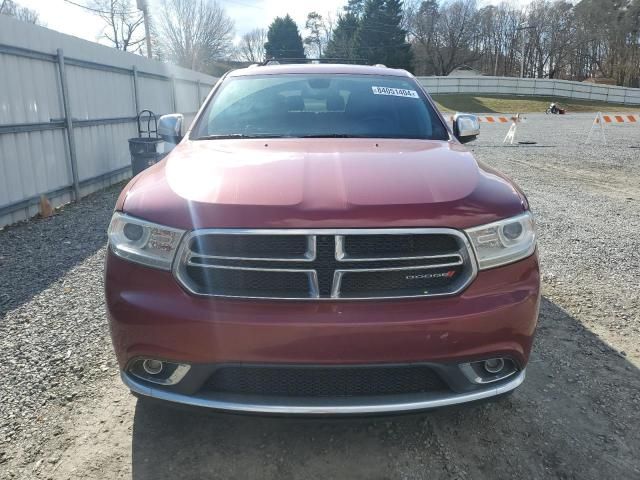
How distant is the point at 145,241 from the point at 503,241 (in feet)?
4.71

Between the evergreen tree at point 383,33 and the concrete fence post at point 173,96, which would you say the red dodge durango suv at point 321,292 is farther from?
the evergreen tree at point 383,33

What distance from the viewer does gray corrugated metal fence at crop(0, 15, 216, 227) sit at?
21.5 feet

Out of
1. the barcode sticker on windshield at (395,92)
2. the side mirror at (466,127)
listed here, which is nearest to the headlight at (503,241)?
the barcode sticker on windshield at (395,92)

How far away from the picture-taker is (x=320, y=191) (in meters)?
2.06

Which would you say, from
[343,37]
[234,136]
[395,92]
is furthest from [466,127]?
[343,37]

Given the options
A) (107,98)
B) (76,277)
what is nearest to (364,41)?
(107,98)

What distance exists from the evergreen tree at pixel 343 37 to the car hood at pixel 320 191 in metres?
61.4

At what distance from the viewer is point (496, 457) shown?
2.25 m

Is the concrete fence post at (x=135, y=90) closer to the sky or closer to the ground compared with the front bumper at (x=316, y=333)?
closer to the sky

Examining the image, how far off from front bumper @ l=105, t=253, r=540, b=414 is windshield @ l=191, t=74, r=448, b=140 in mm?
1417

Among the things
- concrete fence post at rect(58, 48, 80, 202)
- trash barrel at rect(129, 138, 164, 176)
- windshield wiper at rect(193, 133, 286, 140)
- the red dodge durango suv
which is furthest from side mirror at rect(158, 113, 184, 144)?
trash barrel at rect(129, 138, 164, 176)

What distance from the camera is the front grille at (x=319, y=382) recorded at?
198cm

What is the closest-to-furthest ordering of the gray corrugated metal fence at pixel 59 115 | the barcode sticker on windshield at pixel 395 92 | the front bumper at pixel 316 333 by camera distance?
the front bumper at pixel 316 333 < the barcode sticker on windshield at pixel 395 92 < the gray corrugated metal fence at pixel 59 115

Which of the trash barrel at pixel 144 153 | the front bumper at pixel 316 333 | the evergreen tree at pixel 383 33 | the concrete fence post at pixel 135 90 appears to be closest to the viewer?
the front bumper at pixel 316 333
